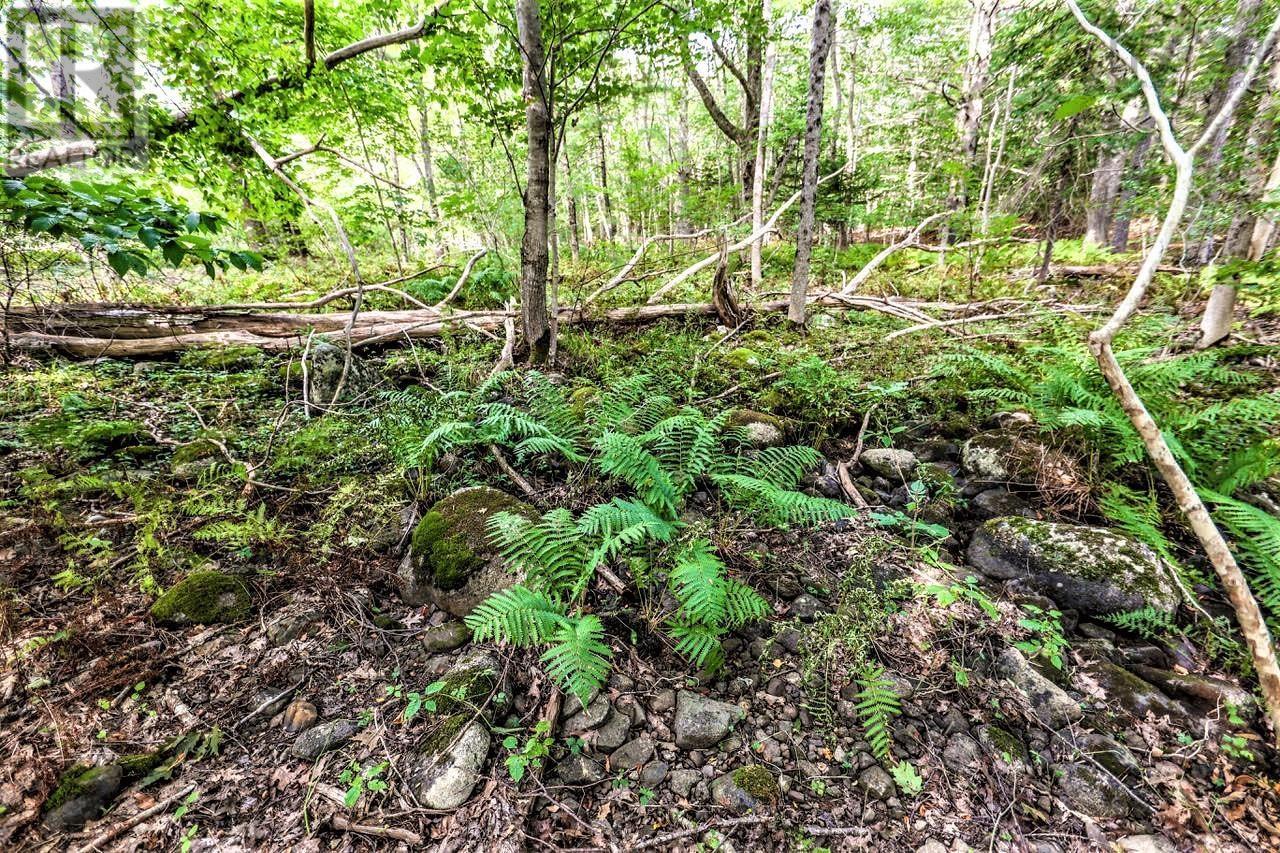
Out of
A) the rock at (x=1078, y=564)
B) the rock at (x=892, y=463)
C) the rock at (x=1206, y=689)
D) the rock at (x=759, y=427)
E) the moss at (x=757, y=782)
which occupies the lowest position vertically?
the moss at (x=757, y=782)

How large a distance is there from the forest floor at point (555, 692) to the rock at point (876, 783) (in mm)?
11

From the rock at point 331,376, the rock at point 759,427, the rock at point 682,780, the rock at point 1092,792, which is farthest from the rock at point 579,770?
the rock at point 331,376

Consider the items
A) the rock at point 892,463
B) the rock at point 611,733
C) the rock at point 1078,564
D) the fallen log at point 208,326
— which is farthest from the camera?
the fallen log at point 208,326

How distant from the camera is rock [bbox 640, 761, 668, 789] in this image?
83.7 inches

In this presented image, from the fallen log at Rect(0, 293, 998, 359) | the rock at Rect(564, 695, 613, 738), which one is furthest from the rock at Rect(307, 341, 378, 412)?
the rock at Rect(564, 695, 613, 738)

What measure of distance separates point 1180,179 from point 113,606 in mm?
6102

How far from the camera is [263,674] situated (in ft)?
8.40

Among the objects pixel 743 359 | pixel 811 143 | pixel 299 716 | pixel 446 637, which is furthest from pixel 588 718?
pixel 811 143

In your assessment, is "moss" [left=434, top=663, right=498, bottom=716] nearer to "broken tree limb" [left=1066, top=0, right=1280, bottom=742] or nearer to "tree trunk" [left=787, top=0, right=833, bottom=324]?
"broken tree limb" [left=1066, top=0, right=1280, bottom=742]

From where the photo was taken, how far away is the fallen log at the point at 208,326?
504 cm

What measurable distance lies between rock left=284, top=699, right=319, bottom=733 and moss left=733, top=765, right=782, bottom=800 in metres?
2.09

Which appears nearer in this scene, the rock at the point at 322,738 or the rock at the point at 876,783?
the rock at the point at 876,783

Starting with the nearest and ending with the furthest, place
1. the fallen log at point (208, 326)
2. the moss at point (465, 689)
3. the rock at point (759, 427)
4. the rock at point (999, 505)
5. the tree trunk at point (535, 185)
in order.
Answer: the moss at point (465, 689) → the rock at point (999, 505) → the rock at point (759, 427) → the tree trunk at point (535, 185) → the fallen log at point (208, 326)

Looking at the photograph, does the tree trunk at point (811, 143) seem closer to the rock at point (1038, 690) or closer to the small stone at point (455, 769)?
the rock at point (1038, 690)
